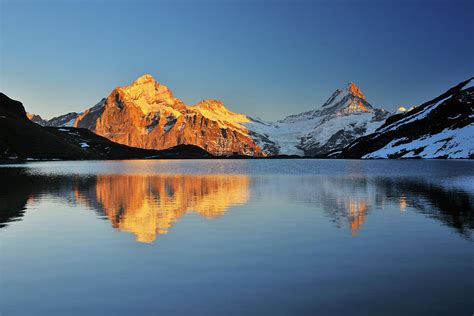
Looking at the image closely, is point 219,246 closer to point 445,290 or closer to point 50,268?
point 50,268

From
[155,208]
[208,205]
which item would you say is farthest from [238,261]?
[208,205]

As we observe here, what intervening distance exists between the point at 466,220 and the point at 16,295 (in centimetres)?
3230

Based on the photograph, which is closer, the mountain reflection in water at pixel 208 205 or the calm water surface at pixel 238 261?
the calm water surface at pixel 238 261

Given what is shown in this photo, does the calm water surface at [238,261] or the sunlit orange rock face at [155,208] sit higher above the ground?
the sunlit orange rock face at [155,208]

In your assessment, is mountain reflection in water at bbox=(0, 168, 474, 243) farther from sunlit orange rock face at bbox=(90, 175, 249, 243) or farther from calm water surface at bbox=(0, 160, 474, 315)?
calm water surface at bbox=(0, 160, 474, 315)

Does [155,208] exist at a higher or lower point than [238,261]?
higher

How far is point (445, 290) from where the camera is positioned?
18281 mm

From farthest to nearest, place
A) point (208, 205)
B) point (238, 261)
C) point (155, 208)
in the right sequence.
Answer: point (208, 205)
point (155, 208)
point (238, 261)

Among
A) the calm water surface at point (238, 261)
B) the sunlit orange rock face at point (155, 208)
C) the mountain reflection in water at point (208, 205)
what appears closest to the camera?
the calm water surface at point (238, 261)

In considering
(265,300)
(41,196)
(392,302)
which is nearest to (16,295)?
(265,300)

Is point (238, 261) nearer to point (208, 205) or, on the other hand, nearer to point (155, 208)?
point (155, 208)

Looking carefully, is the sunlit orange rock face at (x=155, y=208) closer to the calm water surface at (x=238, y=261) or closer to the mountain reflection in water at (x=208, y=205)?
the mountain reflection in water at (x=208, y=205)

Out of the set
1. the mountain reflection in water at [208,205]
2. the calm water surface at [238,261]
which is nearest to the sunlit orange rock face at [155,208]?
the mountain reflection in water at [208,205]

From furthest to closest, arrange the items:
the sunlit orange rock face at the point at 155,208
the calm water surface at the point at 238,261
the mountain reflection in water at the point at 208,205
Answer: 1. the mountain reflection in water at the point at 208,205
2. the sunlit orange rock face at the point at 155,208
3. the calm water surface at the point at 238,261
